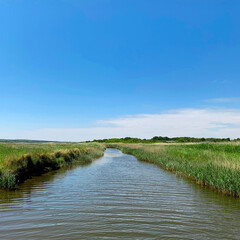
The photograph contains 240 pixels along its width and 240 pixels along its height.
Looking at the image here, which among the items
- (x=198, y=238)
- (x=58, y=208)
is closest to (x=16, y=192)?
(x=58, y=208)

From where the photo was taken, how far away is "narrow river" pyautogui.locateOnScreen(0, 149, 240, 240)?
5645mm

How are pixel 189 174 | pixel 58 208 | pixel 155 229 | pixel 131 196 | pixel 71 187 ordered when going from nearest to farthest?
pixel 155 229
pixel 58 208
pixel 131 196
pixel 71 187
pixel 189 174

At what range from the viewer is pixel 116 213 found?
7285 mm

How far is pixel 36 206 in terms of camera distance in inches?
311

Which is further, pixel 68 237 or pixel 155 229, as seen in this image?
pixel 155 229

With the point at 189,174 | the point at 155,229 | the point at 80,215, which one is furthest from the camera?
the point at 189,174

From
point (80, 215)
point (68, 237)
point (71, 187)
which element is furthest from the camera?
point (71, 187)

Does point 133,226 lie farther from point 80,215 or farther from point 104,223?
point 80,215

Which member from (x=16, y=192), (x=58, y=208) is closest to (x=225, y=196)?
(x=58, y=208)

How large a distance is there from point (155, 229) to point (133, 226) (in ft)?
2.30

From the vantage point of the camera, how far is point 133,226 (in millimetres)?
6148

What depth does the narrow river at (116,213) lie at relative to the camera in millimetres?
5645

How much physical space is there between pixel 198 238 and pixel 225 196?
560 centimetres

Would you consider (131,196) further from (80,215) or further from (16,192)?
(16,192)
